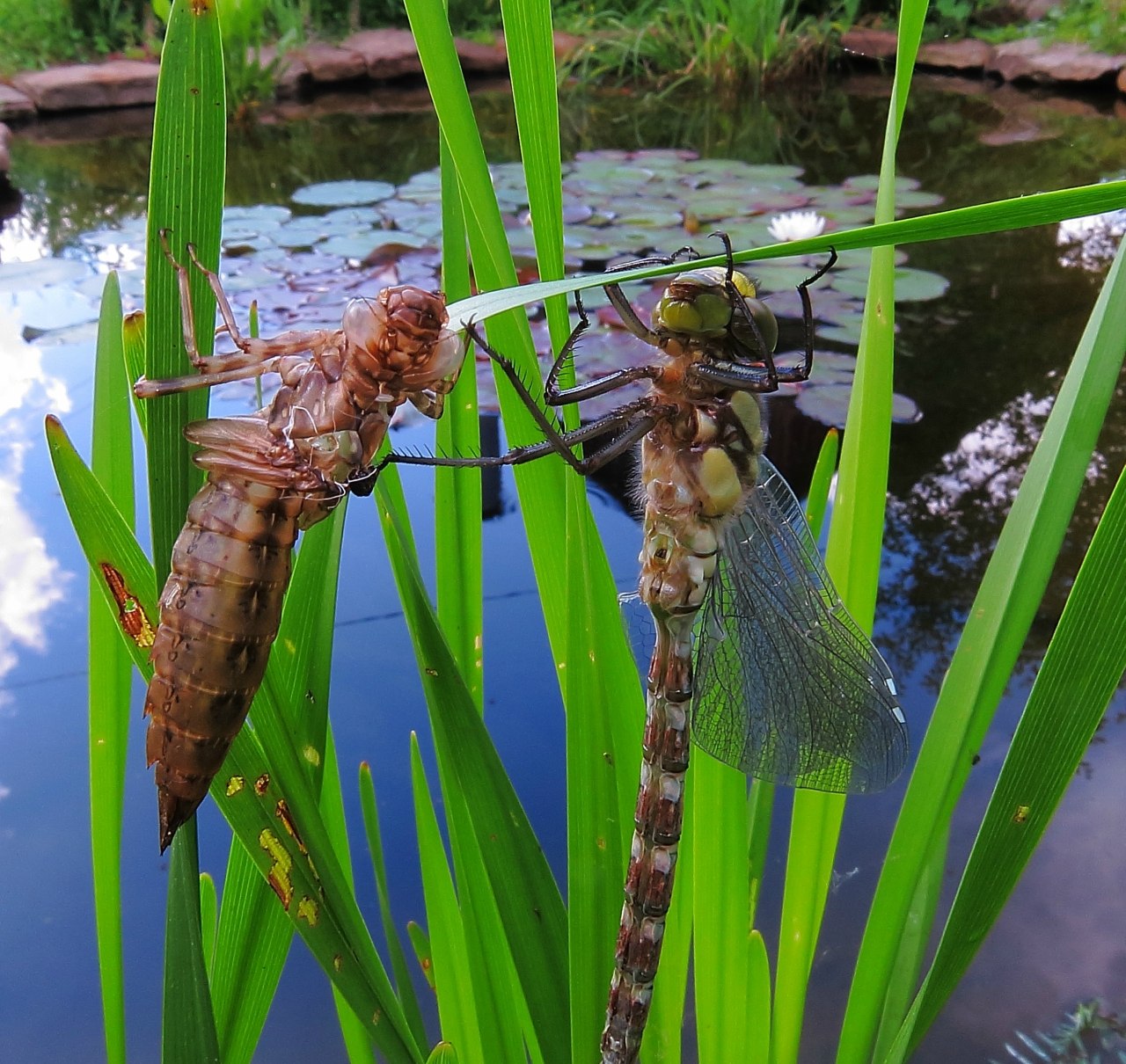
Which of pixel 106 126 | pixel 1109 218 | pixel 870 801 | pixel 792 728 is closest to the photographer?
pixel 792 728

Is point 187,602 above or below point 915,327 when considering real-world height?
above

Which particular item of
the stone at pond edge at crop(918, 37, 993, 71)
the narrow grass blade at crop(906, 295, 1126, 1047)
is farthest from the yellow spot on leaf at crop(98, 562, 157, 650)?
the stone at pond edge at crop(918, 37, 993, 71)

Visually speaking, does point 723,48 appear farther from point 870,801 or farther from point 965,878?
point 965,878

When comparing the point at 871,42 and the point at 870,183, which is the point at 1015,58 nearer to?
the point at 871,42

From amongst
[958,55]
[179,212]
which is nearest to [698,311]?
[179,212]

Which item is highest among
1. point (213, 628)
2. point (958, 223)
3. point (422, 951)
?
point (958, 223)

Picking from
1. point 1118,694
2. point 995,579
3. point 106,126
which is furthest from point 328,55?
point 995,579
